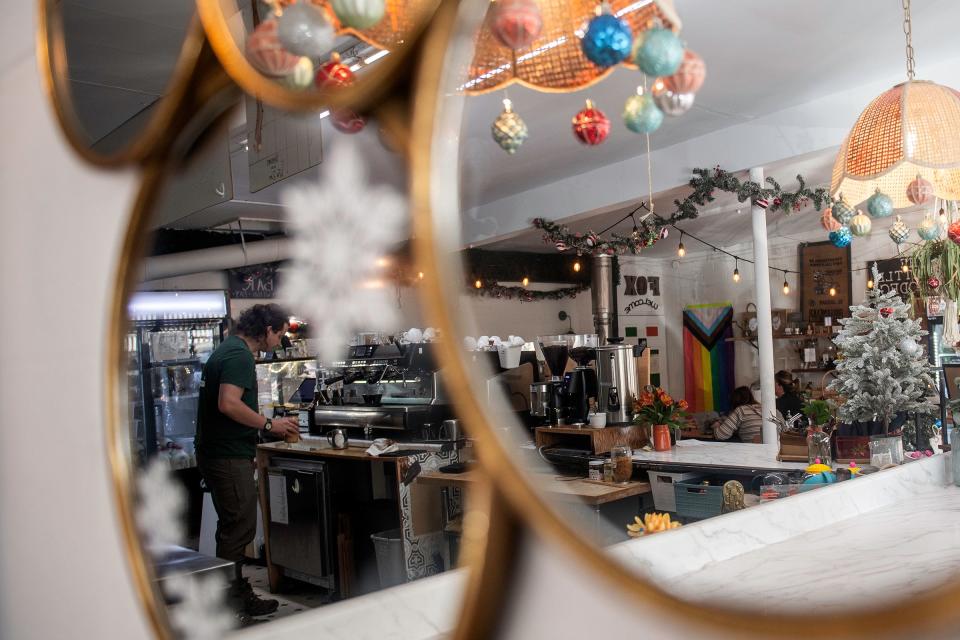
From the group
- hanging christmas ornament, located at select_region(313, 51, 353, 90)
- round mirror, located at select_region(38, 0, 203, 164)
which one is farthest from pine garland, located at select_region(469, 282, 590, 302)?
round mirror, located at select_region(38, 0, 203, 164)

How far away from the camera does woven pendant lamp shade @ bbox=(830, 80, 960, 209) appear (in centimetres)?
43

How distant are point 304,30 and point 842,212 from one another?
0.59m

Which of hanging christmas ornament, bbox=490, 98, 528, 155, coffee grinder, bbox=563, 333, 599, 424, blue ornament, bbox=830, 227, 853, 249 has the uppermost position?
hanging christmas ornament, bbox=490, 98, 528, 155

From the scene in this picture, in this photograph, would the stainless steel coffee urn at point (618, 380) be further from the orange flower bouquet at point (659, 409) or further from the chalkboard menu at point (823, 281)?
the chalkboard menu at point (823, 281)

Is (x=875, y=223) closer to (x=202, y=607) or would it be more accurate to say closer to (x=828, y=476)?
(x=828, y=476)

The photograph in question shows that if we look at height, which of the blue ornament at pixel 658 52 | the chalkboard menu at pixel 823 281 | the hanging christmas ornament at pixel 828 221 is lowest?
the chalkboard menu at pixel 823 281

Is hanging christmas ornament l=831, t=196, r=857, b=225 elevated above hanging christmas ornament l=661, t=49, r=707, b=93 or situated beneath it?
situated beneath

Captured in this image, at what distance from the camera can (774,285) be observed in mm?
613

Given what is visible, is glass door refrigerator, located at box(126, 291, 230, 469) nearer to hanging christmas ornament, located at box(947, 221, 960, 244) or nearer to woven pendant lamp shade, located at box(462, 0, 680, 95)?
woven pendant lamp shade, located at box(462, 0, 680, 95)

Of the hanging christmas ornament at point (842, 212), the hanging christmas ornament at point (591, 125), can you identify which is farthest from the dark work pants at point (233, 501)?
the hanging christmas ornament at point (842, 212)

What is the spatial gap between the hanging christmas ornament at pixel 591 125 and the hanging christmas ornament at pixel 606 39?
0.03 metres

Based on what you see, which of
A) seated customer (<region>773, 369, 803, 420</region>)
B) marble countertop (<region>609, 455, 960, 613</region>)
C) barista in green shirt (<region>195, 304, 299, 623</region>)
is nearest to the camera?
marble countertop (<region>609, 455, 960, 613</region>)

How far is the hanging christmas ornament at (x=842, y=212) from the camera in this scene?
20.2 inches

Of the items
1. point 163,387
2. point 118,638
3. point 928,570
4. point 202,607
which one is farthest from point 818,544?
point 118,638
